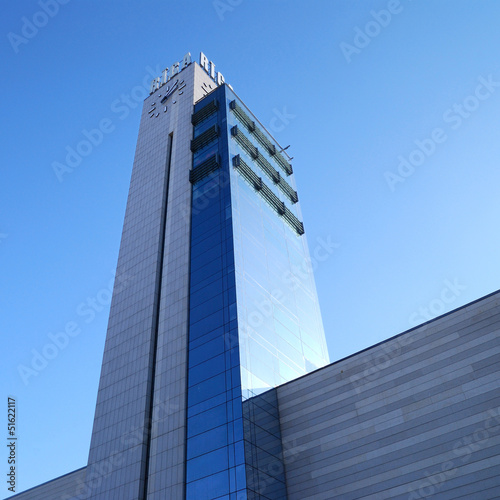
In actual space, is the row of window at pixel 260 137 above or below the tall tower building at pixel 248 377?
above

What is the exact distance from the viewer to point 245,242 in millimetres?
51781

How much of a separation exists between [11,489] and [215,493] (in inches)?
1012

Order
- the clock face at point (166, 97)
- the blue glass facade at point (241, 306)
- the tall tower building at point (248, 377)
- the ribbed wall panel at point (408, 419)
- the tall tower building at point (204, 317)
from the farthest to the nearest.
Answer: the clock face at point (166, 97), the tall tower building at point (204, 317), the blue glass facade at point (241, 306), the tall tower building at point (248, 377), the ribbed wall panel at point (408, 419)

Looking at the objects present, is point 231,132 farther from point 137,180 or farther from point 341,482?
point 341,482

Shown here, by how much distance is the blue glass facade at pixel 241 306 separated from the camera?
37562 millimetres

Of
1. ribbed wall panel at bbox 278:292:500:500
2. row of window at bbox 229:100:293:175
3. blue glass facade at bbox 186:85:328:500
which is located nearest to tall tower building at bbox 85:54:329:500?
blue glass facade at bbox 186:85:328:500

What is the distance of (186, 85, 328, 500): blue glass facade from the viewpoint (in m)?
37.6

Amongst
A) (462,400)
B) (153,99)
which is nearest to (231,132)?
(153,99)

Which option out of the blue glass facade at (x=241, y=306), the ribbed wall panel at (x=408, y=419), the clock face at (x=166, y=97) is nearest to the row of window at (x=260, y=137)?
the blue glass facade at (x=241, y=306)

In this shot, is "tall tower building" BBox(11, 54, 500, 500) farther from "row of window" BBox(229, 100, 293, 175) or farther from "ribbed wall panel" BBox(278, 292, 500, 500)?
"row of window" BBox(229, 100, 293, 175)

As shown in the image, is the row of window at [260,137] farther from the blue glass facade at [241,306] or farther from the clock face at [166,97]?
the clock face at [166,97]

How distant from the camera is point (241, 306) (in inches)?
1777

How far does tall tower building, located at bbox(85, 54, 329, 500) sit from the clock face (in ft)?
9.20

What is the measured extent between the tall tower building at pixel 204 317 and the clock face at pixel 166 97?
110 inches
